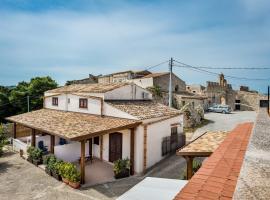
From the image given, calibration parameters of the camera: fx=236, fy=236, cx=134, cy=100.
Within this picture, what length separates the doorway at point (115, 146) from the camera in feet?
60.3

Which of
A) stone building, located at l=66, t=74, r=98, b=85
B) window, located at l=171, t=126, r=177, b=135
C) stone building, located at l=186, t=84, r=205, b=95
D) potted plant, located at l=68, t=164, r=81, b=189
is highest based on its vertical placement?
stone building, located at l=66, t=74, r=98, b=85

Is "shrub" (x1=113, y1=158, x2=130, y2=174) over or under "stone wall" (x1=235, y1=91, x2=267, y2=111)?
under

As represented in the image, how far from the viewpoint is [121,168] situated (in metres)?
15.8

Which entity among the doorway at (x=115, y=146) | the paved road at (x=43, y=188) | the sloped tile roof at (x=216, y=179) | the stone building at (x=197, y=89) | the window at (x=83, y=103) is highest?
the stone building at (x=197, y=89)

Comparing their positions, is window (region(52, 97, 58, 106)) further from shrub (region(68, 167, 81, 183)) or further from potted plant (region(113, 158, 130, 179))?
potted plant (region(113, 158, 130, 179))

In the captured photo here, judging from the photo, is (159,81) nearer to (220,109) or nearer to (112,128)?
(220,109)

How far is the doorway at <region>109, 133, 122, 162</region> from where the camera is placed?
18.4m

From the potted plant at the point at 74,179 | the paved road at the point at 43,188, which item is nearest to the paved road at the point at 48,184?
the paved road at the point at 43,188

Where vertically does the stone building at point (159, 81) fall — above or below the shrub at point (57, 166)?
above

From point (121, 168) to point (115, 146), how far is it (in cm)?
308

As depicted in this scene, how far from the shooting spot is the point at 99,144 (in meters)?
20.3

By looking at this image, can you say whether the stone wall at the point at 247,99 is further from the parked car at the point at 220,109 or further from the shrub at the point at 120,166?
the shrub at the point at 120,166

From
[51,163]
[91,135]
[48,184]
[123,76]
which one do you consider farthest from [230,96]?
[48,184]

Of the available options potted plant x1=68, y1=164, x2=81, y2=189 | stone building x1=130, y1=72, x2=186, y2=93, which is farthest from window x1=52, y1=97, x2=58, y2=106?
stone building x1=130, y1=72, x2=186, y2=93
